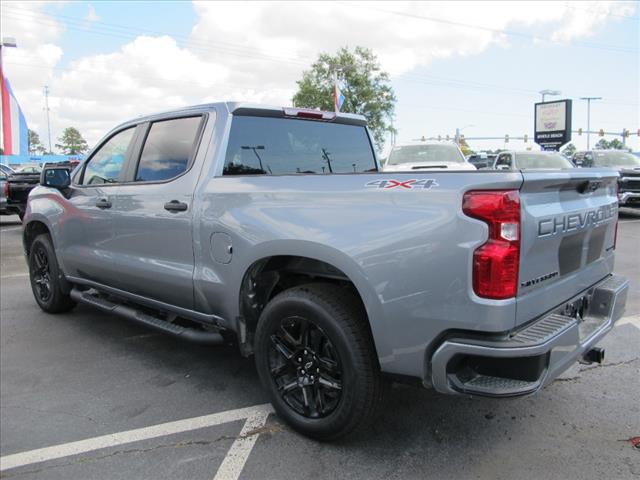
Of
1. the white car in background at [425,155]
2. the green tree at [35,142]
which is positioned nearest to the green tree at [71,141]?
the green tree at [35,142]

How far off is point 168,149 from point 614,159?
47.2ft

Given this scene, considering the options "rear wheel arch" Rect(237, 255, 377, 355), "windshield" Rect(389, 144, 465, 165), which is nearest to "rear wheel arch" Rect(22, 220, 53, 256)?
"rear wheel arch" Rect(237, 255, 377, 355)

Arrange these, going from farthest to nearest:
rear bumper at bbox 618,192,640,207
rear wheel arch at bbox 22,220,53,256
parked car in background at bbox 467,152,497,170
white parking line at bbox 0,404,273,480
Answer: parked car in background at bbox 467,152,497,170 → rear bumper at bbox 618,192,640,207 → rear wheel arch at bbox 22,220,53,256 → white parking line at bbox 0,404,273,480

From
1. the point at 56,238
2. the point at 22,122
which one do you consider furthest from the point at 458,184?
the point at 22,122

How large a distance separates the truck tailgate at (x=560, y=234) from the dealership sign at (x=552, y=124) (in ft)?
99.8

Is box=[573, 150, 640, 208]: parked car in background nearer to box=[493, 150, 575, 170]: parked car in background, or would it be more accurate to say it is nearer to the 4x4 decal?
box=[493, 150, 575, 170]: parked car in background

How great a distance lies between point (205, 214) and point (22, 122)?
40.3 m

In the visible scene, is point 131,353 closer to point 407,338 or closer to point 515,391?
point 407,338

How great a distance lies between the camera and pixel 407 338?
2.44m

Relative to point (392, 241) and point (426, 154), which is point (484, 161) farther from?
point (392, 241)

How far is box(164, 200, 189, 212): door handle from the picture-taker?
3.50 metres

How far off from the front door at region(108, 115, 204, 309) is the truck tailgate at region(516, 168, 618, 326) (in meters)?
2.10

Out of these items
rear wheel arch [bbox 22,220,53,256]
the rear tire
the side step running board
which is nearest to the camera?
the side step running board

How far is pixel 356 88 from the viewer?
4800 cm
